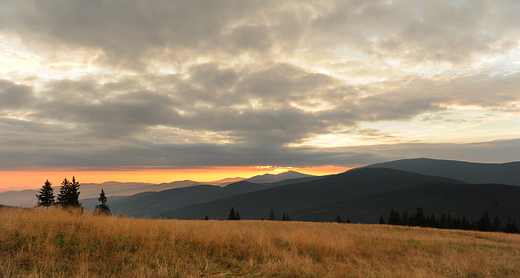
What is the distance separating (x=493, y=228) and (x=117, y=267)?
3990 inches

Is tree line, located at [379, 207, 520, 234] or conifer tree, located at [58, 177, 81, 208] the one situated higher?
conifer tree, located at [58, 177, 81, 208]

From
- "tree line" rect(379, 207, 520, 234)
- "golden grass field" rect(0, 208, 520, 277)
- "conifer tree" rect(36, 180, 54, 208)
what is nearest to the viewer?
"golden grass field" rect(0, 208, 520, 277)

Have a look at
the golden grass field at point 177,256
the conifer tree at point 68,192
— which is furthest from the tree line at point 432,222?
the conifer tree at point 68,192

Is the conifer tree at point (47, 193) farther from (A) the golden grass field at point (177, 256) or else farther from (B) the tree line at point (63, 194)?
(A) the golden grass field at point (177, 256)

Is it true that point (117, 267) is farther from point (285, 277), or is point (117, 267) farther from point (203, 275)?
point (285, 277)

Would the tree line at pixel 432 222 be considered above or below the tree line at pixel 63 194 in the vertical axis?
below

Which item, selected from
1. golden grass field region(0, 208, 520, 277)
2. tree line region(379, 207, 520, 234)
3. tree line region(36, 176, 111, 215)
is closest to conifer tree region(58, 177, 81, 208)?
tree line region(36, 176, 111, 215)

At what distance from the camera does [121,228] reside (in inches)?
328

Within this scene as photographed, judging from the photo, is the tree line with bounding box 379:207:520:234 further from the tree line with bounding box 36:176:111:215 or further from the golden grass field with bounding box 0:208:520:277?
the tree line with bounding box 36:176:111:215

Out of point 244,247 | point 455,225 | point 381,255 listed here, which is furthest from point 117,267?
point 455,225

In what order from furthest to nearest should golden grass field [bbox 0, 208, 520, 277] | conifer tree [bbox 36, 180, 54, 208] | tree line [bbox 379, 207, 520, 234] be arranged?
tree line [bbox 379, 207, 520, 234], conifer tree [bbox 36, 180, 54, 208], golden grass field [bbox 0, 208, 520, 277]

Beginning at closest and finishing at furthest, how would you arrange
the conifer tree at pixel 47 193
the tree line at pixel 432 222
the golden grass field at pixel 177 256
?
the golden grass field at pixel 177 256 → the conifer tree at pixel 47 193 → the tree line at pixel 432 222

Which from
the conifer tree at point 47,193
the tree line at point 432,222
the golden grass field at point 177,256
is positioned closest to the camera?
the golden grass field at point 177,256

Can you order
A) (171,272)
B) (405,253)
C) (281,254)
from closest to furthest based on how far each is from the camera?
(171,272) → (281,254) → (405,253)
